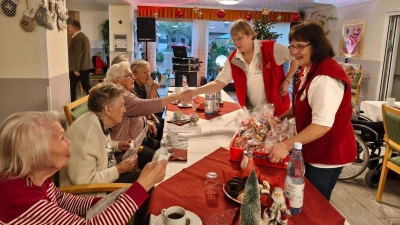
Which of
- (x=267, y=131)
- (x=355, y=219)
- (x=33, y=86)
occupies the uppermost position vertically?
(x=33, y=86)

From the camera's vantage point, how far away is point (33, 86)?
2410 mm

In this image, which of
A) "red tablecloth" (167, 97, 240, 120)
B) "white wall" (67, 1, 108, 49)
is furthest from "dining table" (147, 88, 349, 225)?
"white wall" (67, 1, 108, 49)

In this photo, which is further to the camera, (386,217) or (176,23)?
(176,23)

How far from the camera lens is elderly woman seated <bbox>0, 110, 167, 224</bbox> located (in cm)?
95

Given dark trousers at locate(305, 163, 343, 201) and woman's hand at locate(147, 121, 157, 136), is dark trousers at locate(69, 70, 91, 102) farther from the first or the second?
dark trousers at locate(305, 163, 343, 201)

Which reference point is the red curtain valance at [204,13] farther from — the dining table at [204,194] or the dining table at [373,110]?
the dining table at [204,194]

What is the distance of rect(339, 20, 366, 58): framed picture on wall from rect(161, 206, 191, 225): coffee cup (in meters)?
6.61

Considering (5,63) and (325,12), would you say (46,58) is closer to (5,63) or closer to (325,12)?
(5,63)

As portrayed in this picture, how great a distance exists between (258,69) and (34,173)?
1770mm

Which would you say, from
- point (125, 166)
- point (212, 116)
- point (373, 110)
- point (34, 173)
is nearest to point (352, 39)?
point (373, 110)

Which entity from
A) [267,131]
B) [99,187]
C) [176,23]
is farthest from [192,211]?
[176,23]

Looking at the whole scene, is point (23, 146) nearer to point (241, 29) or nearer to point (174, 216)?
point (174, 216)

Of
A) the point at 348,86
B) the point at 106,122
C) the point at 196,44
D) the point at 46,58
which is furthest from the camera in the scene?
the point at 196,44

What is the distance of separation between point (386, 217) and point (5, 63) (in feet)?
10.8
